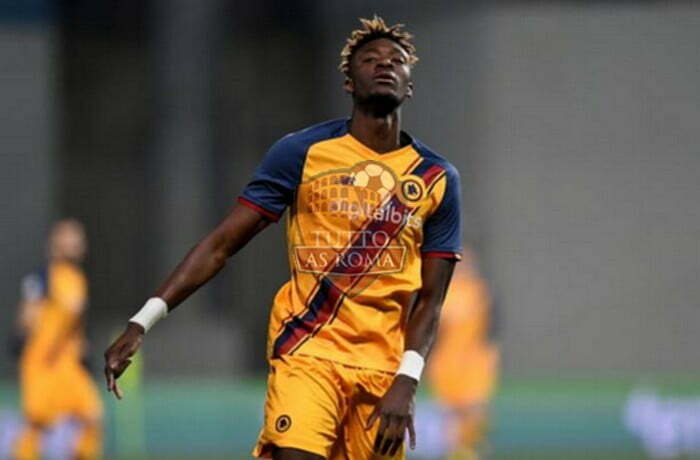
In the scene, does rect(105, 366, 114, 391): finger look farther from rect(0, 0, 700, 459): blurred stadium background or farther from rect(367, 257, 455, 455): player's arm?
rect(0, 0, 700, 459): blurred stadium background

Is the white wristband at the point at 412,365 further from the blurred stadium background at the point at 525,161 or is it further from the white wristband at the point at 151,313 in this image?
the blurred stadium background at the point at 525,161

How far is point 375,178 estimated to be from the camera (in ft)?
25.4

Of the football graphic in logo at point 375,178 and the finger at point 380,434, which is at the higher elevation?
the football graphic in logo at point 375,178

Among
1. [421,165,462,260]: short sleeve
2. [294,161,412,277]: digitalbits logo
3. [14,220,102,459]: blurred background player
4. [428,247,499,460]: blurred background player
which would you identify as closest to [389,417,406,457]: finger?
[294,161,412,277]: digitalbits logo

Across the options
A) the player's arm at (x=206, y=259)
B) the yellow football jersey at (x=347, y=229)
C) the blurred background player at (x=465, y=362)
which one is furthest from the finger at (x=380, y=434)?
the blurred background player at (x=465, y=362)

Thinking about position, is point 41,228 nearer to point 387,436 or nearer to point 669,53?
point 669,53

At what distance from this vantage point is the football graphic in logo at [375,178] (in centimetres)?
773

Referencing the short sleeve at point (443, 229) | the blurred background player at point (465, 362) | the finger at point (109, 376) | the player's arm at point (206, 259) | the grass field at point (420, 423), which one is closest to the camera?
the finger at point (109, 376)

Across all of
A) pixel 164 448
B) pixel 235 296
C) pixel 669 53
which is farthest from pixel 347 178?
pixel 235 296

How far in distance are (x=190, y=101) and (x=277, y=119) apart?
10.1 ft

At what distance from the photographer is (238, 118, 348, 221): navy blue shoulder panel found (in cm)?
772

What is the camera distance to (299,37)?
89.0ft

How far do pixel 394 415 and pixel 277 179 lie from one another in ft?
3.19

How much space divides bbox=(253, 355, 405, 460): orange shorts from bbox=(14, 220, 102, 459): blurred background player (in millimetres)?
8347
